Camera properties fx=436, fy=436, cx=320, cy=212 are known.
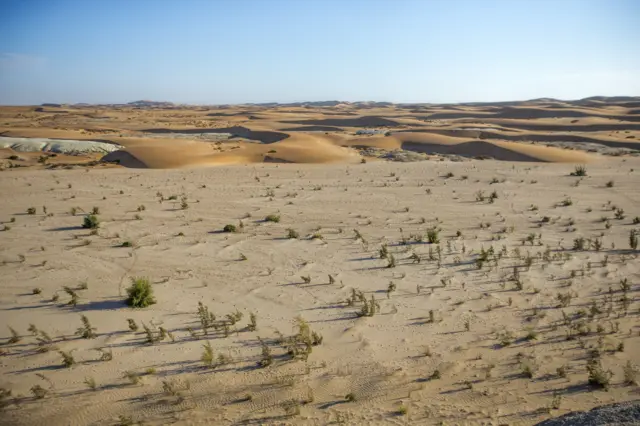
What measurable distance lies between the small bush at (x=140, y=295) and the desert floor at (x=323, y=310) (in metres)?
0.10

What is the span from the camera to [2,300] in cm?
624

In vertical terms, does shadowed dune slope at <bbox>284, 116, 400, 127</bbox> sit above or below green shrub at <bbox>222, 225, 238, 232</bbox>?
above

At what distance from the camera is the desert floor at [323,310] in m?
4.16

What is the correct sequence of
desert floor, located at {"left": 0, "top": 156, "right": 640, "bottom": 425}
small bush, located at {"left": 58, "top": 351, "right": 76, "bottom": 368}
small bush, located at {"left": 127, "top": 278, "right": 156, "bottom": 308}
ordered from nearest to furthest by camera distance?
1. desert floor, located at {"left": 0, "top": 156, "right": 640, "bottom": 425}
2. small bush, located at {"left": 58, "top": 351, "right": 76, "bottom": 368}
3. small bush, located at {"left": 127, "top": 278, "right": 156, "bottom": 308}

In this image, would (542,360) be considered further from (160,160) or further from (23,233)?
(160,160)

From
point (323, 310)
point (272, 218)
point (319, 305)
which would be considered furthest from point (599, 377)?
point (272, 218)

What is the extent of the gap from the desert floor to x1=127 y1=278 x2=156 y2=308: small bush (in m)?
0.10

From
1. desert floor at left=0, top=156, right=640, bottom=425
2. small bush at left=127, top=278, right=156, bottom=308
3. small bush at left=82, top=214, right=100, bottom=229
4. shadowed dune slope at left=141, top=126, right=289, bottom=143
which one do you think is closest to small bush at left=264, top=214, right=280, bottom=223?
desert floor at left=0, top=156, right=640, bottom=425

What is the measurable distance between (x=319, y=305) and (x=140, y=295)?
2.52 metres

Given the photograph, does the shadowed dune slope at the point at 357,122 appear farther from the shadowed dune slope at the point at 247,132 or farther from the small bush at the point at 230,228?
the small bush at the point at 230,228

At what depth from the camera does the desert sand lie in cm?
418

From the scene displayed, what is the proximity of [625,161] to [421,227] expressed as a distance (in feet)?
54.2

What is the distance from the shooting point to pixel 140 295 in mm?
6117

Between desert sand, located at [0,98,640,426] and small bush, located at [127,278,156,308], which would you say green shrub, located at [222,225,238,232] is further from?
small bush, located at [127,278,156,308]
